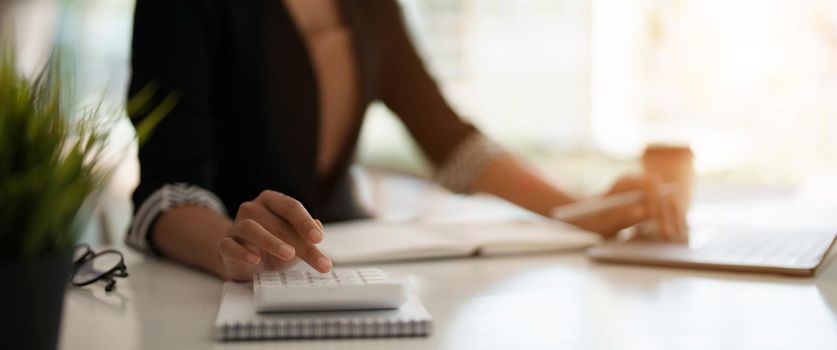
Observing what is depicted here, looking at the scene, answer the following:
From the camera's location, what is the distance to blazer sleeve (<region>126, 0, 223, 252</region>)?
1.23 meters

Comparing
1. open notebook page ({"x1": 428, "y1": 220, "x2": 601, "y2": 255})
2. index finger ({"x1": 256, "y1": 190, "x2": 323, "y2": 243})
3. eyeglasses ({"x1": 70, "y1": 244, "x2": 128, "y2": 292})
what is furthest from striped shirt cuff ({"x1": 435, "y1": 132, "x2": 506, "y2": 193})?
index finger ({"x1": 256, "y1": 190, "x2": 323, "y2": 243})

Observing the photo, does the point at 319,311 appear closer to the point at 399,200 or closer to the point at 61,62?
the point at 61,62

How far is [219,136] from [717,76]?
3.31m

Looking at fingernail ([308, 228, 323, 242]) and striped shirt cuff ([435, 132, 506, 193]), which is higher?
striped shirt cuff ([435, 132, 506, 193])

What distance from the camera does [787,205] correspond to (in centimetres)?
171

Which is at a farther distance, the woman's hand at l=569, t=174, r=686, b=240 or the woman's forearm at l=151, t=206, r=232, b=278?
the woman's hand at l=569, t=174, r=686, b=240

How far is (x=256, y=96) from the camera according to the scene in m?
1.45

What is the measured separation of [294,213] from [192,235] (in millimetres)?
Result: 321

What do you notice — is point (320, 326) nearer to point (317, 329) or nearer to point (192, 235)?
point (317, 329)

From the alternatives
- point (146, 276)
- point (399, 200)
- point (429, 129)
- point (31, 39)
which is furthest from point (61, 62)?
point (399, 200)

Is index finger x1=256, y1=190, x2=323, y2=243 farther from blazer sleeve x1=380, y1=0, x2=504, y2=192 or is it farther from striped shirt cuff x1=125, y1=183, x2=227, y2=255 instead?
blazer sleeve x1=380, y1=0, x2=504, y2=192

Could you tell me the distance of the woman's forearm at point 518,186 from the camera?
4.99 ft

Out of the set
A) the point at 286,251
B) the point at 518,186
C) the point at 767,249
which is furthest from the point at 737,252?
the point at 286,251

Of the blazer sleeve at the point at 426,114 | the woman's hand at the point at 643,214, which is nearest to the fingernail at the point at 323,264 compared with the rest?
the woman's hand at the point at 643,214
